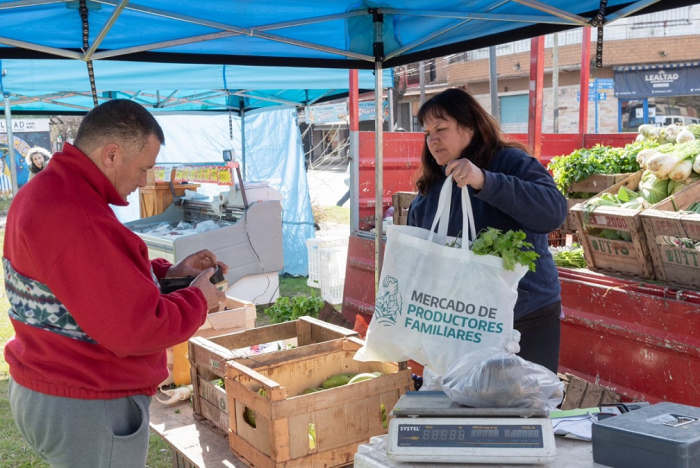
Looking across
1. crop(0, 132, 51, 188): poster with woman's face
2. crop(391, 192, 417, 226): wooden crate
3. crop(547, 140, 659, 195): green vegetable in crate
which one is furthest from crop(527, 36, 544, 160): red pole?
crop(0, 132, 51, 188): poster with woman's face

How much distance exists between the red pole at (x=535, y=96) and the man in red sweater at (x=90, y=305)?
451 centimetres

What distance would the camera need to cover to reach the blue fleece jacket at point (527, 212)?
237 centimetres

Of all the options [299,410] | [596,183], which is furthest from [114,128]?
[596,183]

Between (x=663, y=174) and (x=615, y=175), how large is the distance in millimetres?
512

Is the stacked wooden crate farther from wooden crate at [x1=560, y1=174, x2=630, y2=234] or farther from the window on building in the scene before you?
the window on building

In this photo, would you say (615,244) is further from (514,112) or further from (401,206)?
(514,112)

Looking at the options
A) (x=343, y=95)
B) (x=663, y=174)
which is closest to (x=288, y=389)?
(x=663, y=174)

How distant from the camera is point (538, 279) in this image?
2.57 meters

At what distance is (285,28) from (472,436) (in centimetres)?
299

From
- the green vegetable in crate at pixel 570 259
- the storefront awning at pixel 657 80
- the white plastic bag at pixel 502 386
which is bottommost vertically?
the green vegetable in crate at pixel 570 259

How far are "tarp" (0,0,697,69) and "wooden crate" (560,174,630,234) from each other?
5.19 ft

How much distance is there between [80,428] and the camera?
2078 millimetres

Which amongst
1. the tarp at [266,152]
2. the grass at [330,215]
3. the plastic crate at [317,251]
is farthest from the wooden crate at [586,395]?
the grass at [330,215]

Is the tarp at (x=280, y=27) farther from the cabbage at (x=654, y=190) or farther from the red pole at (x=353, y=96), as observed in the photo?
the red pole at (x=353, y=96)
